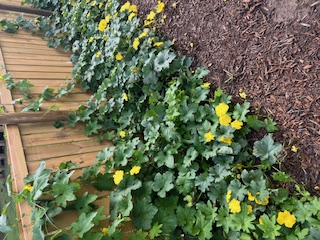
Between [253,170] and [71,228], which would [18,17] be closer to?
[71,228]

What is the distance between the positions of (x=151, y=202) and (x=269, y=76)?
0.99 m

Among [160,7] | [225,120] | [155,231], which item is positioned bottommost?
[155,231]

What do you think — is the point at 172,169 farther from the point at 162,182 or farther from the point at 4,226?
the point at 4,226

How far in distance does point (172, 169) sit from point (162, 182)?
0.14 m

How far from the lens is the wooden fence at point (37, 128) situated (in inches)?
69.7

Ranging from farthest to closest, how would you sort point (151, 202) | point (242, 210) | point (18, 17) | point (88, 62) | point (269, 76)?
point (18, 17)
point (88, 62)
point (151, 202)
point (269, 76)
point (242, 210)

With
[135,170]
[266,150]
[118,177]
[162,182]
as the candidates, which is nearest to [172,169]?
[162,182]

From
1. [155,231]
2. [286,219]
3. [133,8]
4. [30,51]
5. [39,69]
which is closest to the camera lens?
[286,219]

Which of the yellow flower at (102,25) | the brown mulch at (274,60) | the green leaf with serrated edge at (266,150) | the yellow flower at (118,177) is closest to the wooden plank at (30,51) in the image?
the yellow flower at (102,25)

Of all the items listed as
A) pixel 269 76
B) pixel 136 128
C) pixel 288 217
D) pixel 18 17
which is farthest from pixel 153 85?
pixel 18 17

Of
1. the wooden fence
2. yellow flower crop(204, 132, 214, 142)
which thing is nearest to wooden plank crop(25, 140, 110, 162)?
the wooden fence

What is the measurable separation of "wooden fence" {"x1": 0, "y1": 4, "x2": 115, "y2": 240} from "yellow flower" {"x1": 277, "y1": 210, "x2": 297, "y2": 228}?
0.98 m

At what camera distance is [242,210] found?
143 centimetres

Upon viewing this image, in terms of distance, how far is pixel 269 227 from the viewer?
134 cm
